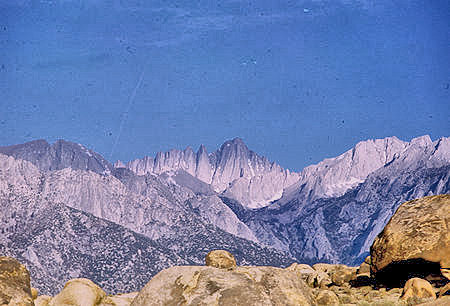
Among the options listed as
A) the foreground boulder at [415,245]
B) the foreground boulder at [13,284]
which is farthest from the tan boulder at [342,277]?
the foreground boulder at [13,284]

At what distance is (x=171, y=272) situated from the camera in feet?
59.5

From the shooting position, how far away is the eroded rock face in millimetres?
16125

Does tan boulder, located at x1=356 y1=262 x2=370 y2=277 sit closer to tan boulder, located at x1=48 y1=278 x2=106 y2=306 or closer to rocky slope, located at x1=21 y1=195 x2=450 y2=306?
rocky slope, located at x1=21 y1=195 x2=450 y2=306

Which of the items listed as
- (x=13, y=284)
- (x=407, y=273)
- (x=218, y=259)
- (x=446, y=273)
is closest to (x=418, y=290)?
(x=446, y=273)

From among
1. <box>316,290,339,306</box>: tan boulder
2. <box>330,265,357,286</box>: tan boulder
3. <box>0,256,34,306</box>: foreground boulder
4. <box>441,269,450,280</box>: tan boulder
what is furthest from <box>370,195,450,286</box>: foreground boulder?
<box>0,256,34,306</box>: foreground boulder

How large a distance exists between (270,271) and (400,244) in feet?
45.5

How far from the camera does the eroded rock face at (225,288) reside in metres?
16.1

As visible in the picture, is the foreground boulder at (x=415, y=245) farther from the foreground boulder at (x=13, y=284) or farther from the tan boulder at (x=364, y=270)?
the foreground boulder at (x=13, y=284)

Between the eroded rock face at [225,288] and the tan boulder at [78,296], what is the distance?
37.9 ft

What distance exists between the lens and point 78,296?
28.2 m

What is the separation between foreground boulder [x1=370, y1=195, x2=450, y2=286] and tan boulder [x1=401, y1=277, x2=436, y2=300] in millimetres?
2776

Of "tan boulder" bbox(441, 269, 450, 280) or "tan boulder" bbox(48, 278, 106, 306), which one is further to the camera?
"tan boulder" bbox(48, 278, 106, 306)

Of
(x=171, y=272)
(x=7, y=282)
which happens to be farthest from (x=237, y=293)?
(x=7, y=282)

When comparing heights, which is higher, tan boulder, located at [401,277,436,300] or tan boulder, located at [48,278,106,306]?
tan boulder, located at [401,277,436,300]
